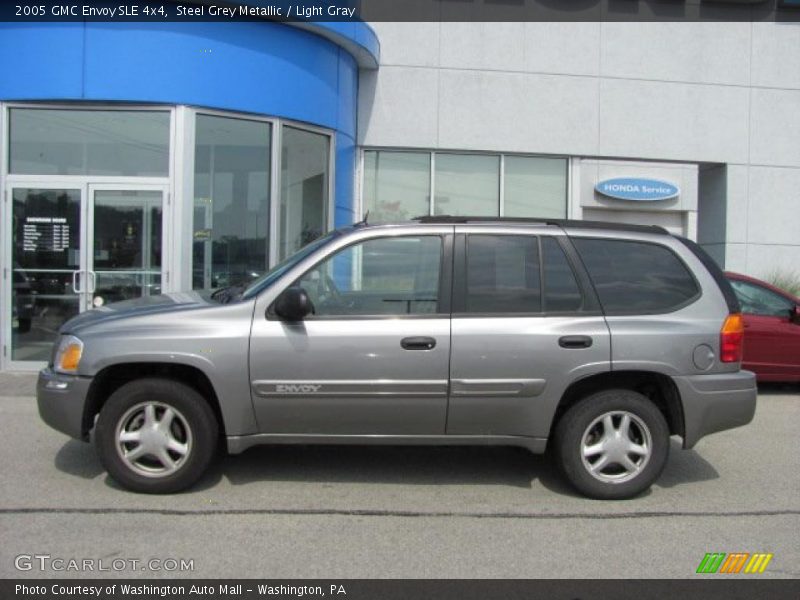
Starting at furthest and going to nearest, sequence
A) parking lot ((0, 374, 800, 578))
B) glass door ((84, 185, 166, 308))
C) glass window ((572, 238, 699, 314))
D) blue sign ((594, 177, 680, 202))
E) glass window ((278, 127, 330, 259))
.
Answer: blue sign ((594, 177, 680, 202)) → glass window ((278, 127, 330, 259)) → glass door ((84, 185, 166, 308)) → glass window ((572, 238, 699, 314)) → parking lot ((0, 374, 800, 578))

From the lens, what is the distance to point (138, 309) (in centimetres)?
479

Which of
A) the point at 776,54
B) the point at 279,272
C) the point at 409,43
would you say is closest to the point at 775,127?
the point at 776,54

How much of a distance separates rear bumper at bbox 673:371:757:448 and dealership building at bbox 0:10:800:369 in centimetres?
641

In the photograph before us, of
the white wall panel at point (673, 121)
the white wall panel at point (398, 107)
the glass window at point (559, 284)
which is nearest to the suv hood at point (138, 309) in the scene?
the glass window at point (559, 284)

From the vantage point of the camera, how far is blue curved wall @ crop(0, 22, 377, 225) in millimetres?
8445

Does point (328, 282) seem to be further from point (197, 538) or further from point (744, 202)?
point (744, 202)

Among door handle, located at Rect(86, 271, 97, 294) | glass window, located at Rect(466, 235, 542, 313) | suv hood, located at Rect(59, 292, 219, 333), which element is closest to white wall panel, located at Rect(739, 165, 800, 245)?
glass window, located at Rect(466, 235, 542, 313)

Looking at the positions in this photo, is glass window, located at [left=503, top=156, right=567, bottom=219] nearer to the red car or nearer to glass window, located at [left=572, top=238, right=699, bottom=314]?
the red car

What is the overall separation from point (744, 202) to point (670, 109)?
2.25 metres

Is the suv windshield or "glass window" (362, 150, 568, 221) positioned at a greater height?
"glass window" (362, 150, 568, 221)

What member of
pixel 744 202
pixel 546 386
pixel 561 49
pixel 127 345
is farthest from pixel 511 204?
pixel 127 345

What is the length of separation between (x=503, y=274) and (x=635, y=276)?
921 millimetres

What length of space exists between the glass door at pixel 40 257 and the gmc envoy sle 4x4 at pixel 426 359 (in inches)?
180

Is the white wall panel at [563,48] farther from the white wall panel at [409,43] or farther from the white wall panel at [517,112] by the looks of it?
the white wall panel at [409,43]
